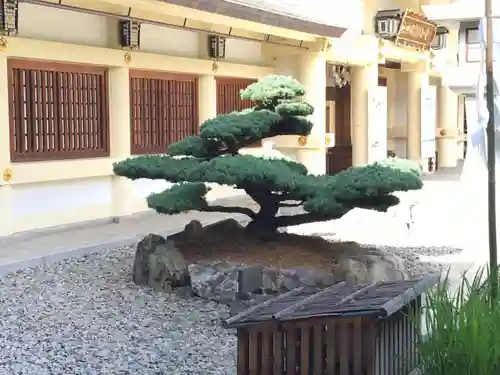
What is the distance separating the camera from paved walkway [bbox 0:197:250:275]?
8.50 metres

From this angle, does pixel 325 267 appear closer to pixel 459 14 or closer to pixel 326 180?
pixel 326 180

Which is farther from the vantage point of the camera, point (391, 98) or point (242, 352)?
point (391, 98)

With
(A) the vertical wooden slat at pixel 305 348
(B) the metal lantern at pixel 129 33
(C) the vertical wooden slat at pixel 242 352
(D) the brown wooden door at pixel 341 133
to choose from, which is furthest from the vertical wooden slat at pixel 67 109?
(D) the brown wooden door at pixel 341 133

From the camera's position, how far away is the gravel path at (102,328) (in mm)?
5340

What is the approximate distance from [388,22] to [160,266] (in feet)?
37.7

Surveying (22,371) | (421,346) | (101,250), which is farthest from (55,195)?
(421,346)

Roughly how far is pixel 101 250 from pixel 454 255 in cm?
414

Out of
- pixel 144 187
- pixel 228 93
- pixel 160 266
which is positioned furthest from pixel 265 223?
pixel 228 93

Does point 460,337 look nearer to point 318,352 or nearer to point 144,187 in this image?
point 318,352

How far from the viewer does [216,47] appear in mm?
13281

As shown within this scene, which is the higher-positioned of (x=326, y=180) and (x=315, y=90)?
(x=315, y=90)

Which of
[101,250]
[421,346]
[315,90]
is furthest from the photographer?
[315,90]

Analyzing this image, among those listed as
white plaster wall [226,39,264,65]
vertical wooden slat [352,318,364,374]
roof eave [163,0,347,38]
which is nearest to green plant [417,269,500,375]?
vertical wooden slat [352,318,364,374]

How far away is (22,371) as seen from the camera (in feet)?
16.8
